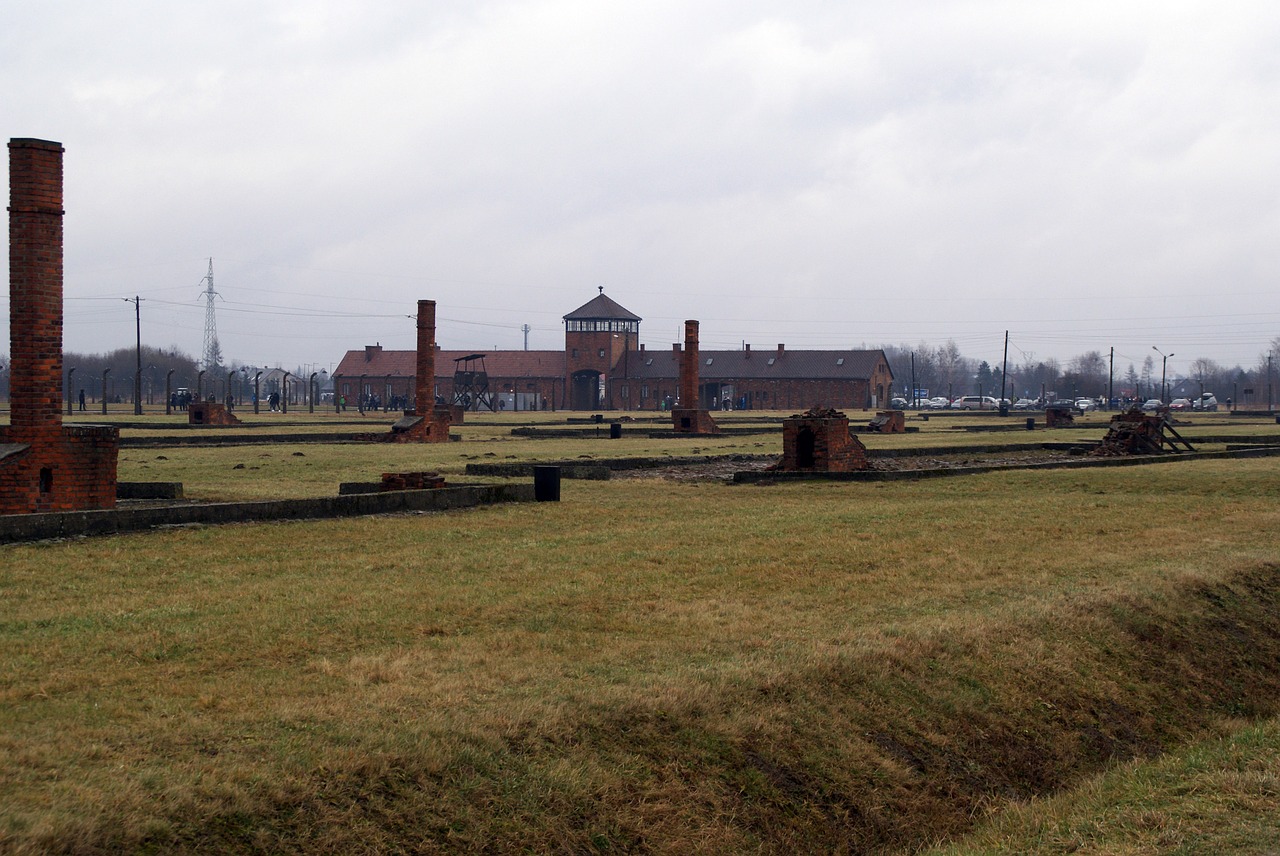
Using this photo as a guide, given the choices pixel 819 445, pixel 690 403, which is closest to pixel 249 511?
pixel 819 445

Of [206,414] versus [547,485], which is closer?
[547,485]

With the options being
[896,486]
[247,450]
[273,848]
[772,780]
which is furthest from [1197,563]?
[247,450]

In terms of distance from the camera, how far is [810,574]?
10.6 metres

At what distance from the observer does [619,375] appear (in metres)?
89.5

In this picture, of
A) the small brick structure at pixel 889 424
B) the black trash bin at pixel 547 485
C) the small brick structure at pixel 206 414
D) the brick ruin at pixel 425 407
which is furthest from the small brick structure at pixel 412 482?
the small brick structure at pixel 206 414

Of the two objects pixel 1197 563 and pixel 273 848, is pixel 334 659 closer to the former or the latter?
pixel 273 848

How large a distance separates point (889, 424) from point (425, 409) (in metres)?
16.9

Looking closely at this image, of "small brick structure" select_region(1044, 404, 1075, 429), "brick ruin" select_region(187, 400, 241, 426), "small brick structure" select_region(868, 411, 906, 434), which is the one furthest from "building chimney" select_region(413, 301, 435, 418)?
"small brick structure" select_region(1044, 404, 1075, 429)

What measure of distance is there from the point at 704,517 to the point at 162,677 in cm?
868

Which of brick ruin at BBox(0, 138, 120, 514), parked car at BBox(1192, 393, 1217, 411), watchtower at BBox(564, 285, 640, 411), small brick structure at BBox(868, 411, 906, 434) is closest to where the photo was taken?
brick ruin at BBox(0, 138, 120, 514)

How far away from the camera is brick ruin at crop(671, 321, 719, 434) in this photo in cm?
4178

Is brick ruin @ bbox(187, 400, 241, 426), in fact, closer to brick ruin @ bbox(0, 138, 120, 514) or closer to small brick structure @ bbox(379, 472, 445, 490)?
small brick structure @ bbox(379, 472, 445, 490)

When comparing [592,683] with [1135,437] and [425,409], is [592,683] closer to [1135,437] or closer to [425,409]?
[1135,437]

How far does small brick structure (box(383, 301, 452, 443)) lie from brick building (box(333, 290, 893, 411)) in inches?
1886
